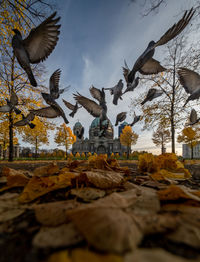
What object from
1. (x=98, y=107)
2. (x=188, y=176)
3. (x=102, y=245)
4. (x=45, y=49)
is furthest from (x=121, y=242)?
(x=98, y=107)

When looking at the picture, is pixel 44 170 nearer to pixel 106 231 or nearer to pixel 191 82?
pixel 106 231

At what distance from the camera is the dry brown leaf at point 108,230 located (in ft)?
1.10

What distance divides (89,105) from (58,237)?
455 cm

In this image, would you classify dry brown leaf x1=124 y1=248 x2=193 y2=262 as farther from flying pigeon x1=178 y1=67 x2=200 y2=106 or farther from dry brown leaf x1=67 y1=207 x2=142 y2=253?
flying pigeon x1=178 y1=67 x2=200 y2=106

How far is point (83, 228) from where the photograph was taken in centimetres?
41

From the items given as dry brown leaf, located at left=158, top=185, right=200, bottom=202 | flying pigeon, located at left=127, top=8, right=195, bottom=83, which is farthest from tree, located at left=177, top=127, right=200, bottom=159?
dry brown leaf, located at left=158, top=185, right=200, bottom=202

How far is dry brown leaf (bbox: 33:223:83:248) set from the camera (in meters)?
0.38

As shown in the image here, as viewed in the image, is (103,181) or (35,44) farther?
(35,44)

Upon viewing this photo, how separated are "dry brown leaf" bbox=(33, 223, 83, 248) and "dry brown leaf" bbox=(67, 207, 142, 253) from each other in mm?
30

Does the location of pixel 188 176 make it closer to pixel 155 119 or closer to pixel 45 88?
pixel 155 119

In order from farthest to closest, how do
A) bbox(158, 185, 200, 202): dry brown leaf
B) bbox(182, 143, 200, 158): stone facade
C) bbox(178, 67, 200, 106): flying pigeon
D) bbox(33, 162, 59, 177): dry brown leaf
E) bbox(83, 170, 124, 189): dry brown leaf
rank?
bbox(182, 143, 200, 158): stone facade → bbox(178, 67, 200, 106): flying pigeon → bbox(33, 162, 59, 177): dry brown leaf → bbox(83, 170, 124, 189): dry brown leaf → bbox(158, 185, 200, 202): dry brown leaf

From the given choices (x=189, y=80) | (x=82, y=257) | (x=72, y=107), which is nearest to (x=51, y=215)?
(x=82, y=257)

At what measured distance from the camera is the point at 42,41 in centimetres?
238

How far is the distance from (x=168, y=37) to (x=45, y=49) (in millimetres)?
2046
